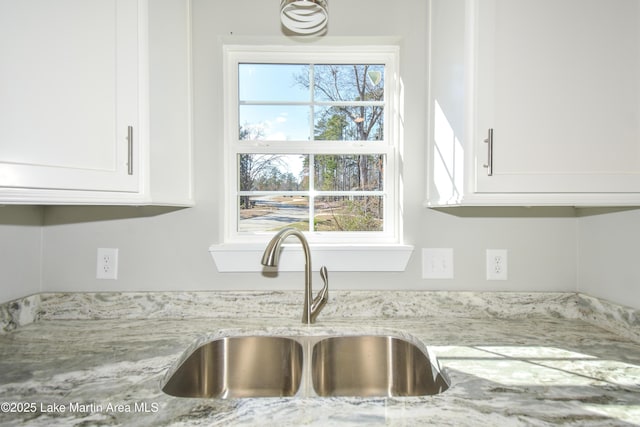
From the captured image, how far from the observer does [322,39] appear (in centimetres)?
133

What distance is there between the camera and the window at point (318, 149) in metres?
1.41

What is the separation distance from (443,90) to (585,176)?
51 cm

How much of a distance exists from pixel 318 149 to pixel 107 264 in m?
0.97

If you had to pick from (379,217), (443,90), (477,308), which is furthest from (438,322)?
(443,90)

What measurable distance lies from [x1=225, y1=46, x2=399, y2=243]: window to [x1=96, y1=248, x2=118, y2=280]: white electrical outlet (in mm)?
478

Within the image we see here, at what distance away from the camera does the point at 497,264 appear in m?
1.33

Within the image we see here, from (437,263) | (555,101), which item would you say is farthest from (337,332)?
(555,101)

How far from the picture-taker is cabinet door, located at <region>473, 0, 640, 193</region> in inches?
37.4

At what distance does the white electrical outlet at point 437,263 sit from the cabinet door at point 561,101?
0.44 meters

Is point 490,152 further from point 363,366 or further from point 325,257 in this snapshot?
point 363,366

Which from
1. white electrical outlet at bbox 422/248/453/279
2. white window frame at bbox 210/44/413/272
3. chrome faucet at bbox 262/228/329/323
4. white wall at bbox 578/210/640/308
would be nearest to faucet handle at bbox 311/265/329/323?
chrome faucet at bbox 262/228/329/323

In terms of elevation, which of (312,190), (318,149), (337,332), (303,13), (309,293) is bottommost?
(337,332)

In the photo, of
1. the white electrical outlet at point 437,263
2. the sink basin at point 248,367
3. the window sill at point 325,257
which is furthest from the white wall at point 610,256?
the sink basin at point 248,367

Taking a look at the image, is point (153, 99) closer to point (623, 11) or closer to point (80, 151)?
point (80, 151)
